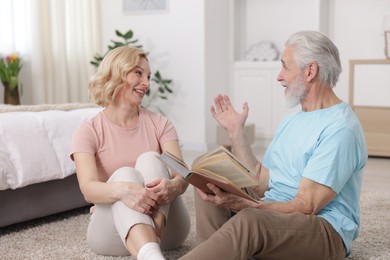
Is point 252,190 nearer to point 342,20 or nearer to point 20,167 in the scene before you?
point 20,167

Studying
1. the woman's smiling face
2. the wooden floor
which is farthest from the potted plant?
the woman's smiling face

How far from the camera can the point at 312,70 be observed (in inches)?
80.3

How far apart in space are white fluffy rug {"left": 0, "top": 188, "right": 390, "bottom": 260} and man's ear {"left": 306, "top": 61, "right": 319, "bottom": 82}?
873 millimetres

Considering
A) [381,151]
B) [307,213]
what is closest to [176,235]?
[307,213]

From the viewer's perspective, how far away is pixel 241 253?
1.80 metres

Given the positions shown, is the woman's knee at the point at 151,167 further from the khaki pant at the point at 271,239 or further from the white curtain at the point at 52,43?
the white curtain at the point at 52,43

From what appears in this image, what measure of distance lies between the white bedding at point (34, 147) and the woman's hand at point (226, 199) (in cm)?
118

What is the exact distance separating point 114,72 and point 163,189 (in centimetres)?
52

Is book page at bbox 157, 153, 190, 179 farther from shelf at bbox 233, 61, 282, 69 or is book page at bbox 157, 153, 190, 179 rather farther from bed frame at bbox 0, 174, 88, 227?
shelf at bbox 233, 61, 282, 69

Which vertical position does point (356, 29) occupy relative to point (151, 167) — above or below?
above

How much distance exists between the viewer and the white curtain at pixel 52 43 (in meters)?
5.33

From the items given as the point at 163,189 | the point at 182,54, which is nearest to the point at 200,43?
the point at 182,54

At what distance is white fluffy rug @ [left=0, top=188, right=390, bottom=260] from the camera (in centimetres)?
256

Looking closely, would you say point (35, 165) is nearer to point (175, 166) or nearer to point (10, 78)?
point (175, 166)
